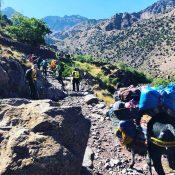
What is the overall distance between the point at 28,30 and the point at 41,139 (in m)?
58.6

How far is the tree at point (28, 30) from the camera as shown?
210 ft

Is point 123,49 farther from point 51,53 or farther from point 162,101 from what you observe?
point 162,101

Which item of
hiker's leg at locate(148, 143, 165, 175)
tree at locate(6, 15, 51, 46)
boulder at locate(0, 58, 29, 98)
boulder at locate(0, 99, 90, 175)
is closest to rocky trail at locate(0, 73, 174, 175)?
boulder at locate(0, 99, 90, 175)

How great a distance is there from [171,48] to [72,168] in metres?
146

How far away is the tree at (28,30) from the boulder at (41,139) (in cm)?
5535

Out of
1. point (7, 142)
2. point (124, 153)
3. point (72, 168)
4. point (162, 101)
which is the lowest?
point (124, 153)

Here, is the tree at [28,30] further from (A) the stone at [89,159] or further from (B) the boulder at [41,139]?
(B) the boulder at [41,139]

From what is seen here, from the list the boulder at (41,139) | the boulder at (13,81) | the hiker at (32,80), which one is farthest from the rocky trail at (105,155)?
the boulder at (13,81)

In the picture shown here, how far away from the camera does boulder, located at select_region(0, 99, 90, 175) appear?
292 inches

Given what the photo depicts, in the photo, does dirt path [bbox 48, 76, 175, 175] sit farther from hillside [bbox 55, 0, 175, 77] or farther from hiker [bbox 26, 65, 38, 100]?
hillside [bbox 55, 0, 175, 77]

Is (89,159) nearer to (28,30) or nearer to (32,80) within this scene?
(32,80)

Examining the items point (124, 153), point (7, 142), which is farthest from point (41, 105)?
point (124, 153)

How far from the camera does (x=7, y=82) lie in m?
17.5

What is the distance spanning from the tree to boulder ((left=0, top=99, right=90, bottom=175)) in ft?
182
